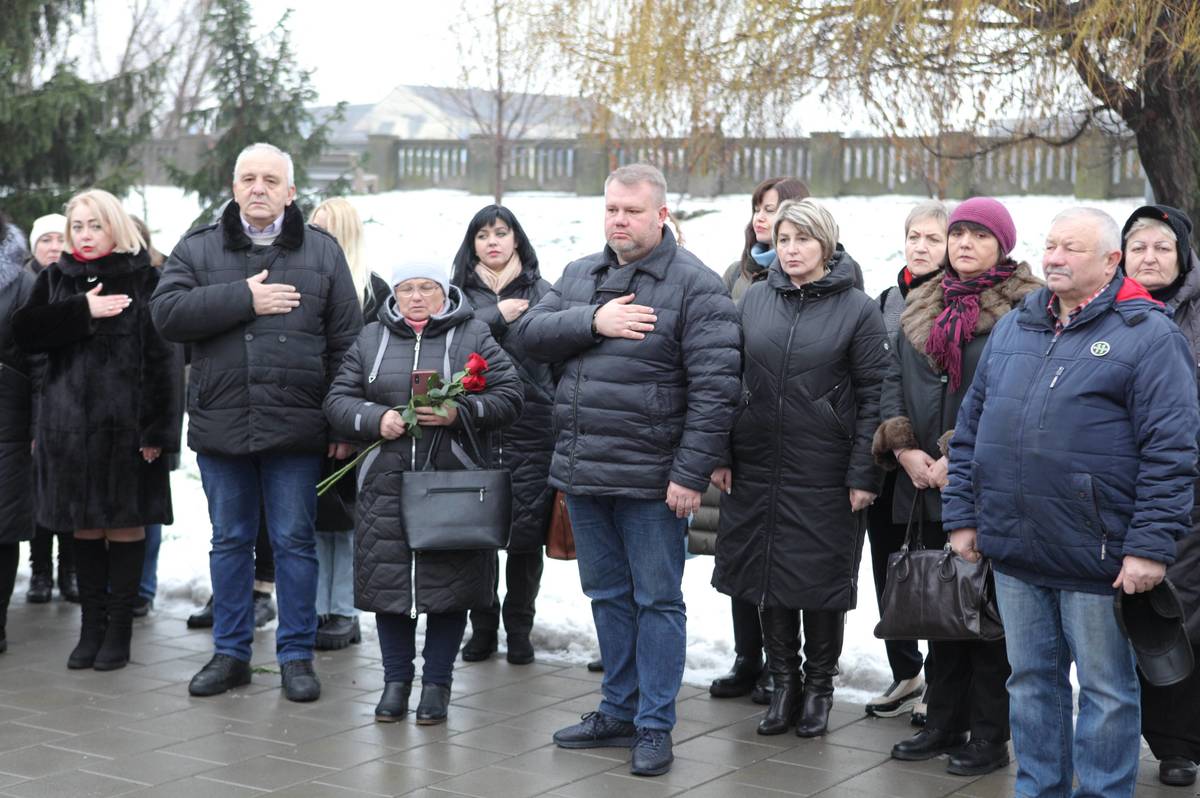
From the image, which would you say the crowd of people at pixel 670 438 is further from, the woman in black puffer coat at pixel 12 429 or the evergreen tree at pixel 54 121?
the evergreen tree at pixel 54 121

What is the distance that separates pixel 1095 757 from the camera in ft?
14.6

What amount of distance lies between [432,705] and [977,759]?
6.95ft

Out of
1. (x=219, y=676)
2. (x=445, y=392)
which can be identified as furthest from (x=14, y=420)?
(x=445, y=392)

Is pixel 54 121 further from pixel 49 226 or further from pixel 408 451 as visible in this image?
pixel 408 451

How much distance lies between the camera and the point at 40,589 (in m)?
8.29

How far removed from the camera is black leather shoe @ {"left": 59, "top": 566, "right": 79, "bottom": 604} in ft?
27.1

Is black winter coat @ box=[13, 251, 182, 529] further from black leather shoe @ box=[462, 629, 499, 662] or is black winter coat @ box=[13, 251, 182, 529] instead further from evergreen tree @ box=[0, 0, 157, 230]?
evergreen tree @ box=[0, 0, 157, 230]

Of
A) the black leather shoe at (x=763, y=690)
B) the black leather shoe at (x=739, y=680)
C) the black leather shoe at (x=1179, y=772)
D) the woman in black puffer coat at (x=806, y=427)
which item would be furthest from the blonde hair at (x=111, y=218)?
the black leather shoe at (x=1179, y=772)

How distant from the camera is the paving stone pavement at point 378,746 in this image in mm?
5156

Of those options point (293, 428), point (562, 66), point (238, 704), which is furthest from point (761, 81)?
point (238, 704)

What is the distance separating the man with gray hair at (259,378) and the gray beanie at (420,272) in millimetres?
490

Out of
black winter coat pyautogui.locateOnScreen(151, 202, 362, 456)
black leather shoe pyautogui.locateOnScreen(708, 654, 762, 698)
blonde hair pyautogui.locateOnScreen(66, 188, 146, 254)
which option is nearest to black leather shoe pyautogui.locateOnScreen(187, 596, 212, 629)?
black winter coat pyautogui.locateOnScreen(151, 202, 362, 456)

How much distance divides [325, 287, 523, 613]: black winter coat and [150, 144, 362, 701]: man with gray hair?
324mm

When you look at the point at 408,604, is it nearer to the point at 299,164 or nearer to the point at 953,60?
the point at 953,60
